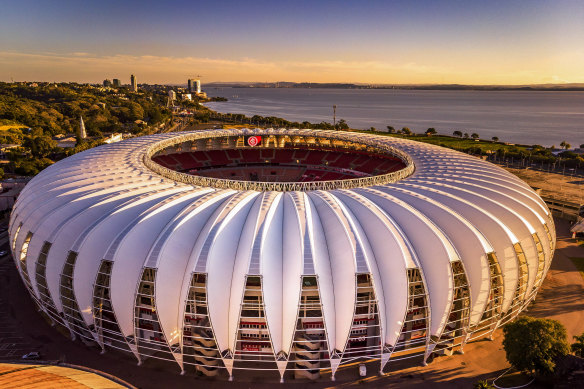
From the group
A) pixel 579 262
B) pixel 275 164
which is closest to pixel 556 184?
pixel 579 262

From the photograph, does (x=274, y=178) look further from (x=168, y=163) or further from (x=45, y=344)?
(x=45, y=344)

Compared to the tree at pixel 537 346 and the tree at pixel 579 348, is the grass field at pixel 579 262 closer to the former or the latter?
the tree at pixel 579 348

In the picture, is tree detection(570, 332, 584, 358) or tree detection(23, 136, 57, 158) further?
tree detection(23, 136, 57, 158)

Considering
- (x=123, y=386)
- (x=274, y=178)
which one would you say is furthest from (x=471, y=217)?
(x=274, y=178)

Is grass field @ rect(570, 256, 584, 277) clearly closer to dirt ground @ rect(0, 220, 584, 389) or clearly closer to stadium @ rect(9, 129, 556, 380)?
dirt ground @ rect(0, 220, 584, 389)

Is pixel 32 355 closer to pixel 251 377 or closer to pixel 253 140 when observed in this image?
pixel 251 377

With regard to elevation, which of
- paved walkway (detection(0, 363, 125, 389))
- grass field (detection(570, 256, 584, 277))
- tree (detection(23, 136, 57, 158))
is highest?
tree (detection(23, 136, 57, 158))

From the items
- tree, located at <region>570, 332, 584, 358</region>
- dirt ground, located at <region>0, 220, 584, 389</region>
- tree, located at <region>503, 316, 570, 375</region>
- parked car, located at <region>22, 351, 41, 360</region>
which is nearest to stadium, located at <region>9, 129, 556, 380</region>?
dirt ground, located at <region>0, 220, 584, 389</region>
